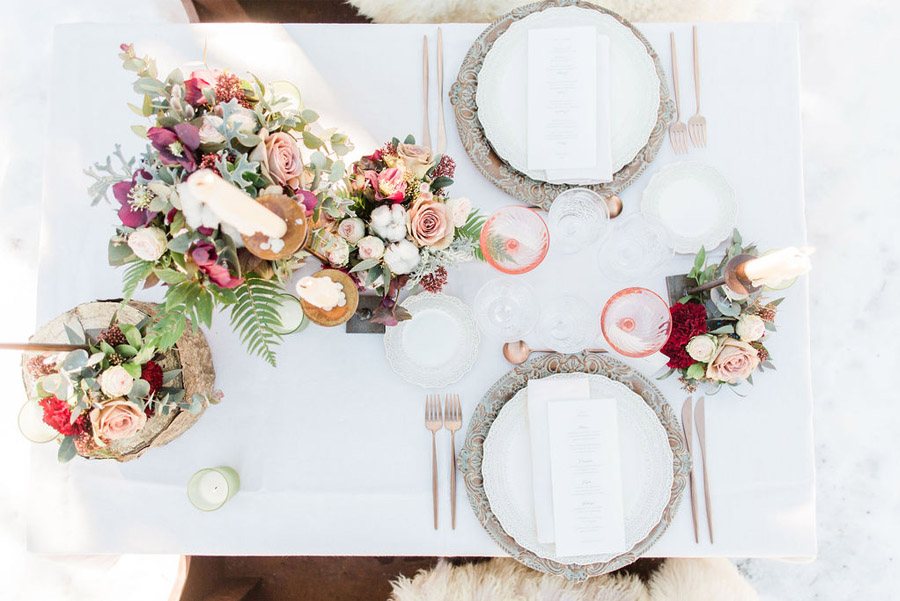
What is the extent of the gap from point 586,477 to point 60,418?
965mm

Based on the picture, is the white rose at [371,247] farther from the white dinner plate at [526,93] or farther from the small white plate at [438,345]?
the white dinner plate at [526,93]

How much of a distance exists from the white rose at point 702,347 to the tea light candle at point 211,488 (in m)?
0.97

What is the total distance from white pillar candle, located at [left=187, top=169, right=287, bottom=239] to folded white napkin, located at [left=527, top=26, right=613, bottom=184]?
65cm

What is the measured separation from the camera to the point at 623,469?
50.6 inches

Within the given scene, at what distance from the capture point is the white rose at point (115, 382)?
1.03 meters

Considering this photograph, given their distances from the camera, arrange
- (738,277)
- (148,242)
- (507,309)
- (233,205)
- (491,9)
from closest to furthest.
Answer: (233,205) < (148,242) < (738,277) < (507,309) < (491,9)

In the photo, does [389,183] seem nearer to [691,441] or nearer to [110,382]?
[110,382]

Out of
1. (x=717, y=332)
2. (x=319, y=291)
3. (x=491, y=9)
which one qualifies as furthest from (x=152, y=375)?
(x=491, y=9)

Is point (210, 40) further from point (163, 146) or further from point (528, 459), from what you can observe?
point (528, 459)

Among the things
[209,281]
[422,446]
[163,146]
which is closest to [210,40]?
[163,146]

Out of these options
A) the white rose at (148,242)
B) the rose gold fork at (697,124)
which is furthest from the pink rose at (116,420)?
the rose gold fork at (697,124)

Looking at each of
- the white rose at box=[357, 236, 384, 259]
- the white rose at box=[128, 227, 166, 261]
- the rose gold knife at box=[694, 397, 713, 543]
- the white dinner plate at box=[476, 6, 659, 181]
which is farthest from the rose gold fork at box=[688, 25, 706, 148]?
the white rose at box=[128, 227, 166, 261]

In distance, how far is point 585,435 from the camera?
1.28 meters

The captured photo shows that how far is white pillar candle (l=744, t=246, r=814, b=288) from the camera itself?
1.00 m
